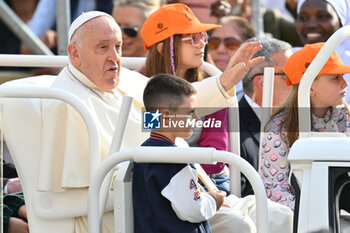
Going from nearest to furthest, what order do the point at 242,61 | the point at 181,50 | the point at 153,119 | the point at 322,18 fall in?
the point at 153,119, the point at 242,61, the point at 181,50, the point at 322,18

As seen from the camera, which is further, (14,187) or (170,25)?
(170,25)

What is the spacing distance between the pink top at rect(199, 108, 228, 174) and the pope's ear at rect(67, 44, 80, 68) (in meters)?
0.87

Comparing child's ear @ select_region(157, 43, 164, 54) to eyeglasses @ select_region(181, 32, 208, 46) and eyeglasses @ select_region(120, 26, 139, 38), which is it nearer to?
eyeglasses @ select_region(181, 32, 208, 46)

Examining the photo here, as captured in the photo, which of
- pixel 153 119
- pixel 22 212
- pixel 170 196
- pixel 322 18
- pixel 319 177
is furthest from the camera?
pixel 322 18

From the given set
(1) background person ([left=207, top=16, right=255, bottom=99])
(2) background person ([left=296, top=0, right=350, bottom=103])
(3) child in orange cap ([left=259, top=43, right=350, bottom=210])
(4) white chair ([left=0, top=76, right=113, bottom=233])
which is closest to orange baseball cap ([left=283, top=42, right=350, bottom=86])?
(3) child in orange cap ([left=259, top=43, right=350, bottom=210])

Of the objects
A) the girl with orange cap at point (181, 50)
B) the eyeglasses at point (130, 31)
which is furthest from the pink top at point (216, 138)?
the eyeglasses at point (130, 31)

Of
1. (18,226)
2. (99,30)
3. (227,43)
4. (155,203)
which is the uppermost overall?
(227,43)

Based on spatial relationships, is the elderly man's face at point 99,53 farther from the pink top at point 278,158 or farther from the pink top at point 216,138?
the pink top at point 278,158

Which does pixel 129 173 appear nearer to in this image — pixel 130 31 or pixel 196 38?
pixel 196 38

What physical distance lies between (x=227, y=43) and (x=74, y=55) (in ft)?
10.1

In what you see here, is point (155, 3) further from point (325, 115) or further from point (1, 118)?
point (1, 118)

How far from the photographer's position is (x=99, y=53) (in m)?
4.69

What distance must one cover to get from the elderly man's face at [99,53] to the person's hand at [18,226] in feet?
2.49

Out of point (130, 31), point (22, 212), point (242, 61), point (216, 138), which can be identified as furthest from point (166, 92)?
point (130, 31)
